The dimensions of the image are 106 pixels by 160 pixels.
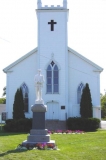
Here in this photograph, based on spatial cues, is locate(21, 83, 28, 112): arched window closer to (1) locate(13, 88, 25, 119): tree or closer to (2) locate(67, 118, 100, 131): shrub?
(1) locate(13, 88, 25, 119): tree

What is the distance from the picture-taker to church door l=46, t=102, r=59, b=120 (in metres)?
33.4

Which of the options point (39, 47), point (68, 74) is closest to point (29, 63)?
point (39, 47)

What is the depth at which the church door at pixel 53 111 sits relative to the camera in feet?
110

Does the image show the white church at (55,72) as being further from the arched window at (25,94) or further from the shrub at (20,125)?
the shrub at (20,125)

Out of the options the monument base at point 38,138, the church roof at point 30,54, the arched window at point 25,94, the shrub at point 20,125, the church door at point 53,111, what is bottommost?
the monument base at point 38,138

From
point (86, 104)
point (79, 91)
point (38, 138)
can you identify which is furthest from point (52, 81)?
point (38, 138)

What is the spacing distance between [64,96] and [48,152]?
783 inches

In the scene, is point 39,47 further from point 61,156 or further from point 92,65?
point 61,156

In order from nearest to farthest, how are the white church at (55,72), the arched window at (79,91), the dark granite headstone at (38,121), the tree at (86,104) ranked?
the dark granite headstone at (38,121) → the tree at (86,104) → the white church at (55,72) → the arched window at (79,91)

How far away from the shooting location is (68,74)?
34.0 meters

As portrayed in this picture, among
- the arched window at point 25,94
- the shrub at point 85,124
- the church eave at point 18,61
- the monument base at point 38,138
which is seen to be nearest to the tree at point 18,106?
the arched window at point 25,94

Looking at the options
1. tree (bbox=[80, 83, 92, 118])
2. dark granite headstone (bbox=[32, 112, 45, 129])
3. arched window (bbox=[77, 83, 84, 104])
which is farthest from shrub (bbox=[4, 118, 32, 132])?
dark granite headstone (bbox=[32, 112, 45, 129])

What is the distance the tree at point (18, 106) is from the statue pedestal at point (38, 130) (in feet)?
49.4

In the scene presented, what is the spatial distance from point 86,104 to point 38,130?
15985mm
